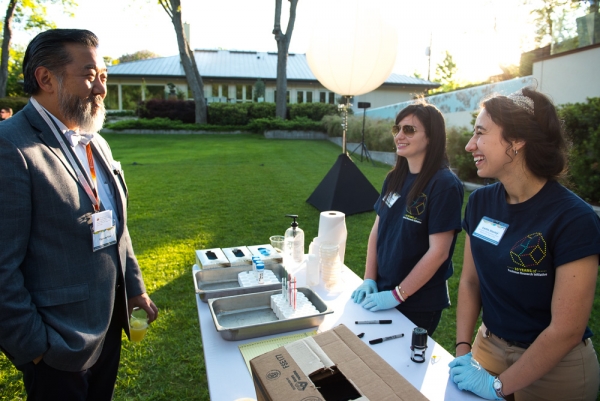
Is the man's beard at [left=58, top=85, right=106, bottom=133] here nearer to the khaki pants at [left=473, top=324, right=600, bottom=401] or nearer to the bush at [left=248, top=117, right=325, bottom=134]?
the khaki pants at [left=473, top=324, right=600, bottom=401]

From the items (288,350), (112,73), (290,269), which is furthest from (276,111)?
(288,350)

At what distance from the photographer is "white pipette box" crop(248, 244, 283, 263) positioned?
2.33m

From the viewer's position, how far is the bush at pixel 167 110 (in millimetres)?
21812

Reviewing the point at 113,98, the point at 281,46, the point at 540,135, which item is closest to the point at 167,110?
the point at 281,46

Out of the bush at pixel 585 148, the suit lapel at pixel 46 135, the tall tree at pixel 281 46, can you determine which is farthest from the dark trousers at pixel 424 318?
the tall tree at pixel 281 46

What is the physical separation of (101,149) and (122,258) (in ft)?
1.78

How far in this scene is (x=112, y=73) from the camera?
89.5ft

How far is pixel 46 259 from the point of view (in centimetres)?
150

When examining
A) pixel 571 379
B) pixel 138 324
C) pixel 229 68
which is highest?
pixel 229 68

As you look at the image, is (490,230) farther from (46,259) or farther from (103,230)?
(46,259)

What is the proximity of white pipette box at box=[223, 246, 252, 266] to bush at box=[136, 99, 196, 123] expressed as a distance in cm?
2084

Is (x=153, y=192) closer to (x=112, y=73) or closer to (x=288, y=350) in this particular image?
(x=288, y=350)

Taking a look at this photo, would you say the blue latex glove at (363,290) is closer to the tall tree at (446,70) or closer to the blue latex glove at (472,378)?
the blue latex glove at (472,378)

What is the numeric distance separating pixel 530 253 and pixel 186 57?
19908 millimetres
